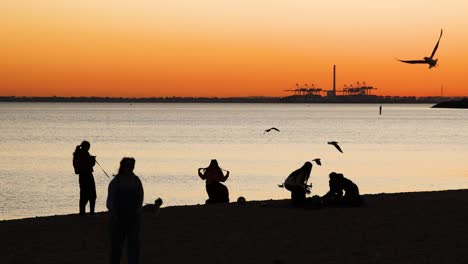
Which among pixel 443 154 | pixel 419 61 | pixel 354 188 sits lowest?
pixel 443 154

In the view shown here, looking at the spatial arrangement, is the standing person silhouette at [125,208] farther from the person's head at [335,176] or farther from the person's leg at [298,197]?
the person's leg at [298,197]

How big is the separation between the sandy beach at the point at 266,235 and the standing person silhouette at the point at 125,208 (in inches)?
59.3

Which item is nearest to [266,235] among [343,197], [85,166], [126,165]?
[343,197]

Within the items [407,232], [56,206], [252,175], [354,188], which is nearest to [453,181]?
[252,175]

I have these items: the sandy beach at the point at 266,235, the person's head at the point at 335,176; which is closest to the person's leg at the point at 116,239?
the sandy beach at the point at 266,235

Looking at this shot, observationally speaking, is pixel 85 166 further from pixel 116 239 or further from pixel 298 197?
pixel 116 239

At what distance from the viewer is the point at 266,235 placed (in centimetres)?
1464

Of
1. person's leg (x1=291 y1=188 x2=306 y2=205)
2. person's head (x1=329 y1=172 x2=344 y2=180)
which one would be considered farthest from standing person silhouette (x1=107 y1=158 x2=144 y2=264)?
person's leg (x1=291 y1=188 x2=306 y2=205)

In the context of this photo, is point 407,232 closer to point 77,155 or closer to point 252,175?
point 77,155

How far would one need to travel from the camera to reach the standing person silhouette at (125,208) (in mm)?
10641

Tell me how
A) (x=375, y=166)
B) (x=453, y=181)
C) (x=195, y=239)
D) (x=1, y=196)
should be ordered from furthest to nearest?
(x=375, y=166), (x=453, y=181), (x=1, y=196), (x=195, y=239)

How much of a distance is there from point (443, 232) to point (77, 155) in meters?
6.59

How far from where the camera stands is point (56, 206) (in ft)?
107

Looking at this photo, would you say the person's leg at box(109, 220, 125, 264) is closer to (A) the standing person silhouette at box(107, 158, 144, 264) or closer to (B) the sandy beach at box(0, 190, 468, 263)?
(A) the standing person silhouette at box(107, 158, 144, 264)
